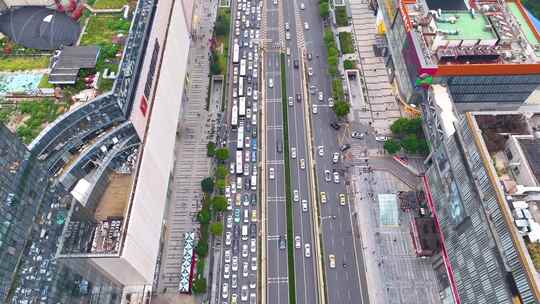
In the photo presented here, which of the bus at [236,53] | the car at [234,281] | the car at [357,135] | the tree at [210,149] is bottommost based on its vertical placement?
the car at [234,281]

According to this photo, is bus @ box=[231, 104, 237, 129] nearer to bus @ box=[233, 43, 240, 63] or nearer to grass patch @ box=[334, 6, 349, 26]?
bus @ box=[233, 43, 240, 63]

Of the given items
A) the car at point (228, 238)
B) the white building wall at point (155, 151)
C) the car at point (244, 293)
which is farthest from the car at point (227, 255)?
the white building wall at point (155, 151)

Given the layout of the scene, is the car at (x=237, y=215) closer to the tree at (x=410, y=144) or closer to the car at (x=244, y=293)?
the car at (x=244, y=293)

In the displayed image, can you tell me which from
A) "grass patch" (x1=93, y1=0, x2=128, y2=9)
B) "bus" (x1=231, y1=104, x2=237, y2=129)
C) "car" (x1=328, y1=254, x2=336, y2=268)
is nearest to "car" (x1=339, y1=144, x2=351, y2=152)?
"car" (x1=328, y1=254, x2=336, y2=268)

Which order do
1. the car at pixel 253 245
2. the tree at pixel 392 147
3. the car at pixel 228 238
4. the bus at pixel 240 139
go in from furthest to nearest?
1. the bus at pixel 240 139
2. the tree at pixel 392 147
3. the car at pixel 228 238
4. the car at pixel 253 245

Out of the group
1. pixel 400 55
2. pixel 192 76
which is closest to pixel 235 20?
pixel 192 76

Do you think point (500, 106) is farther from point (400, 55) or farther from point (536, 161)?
point (536, 161)
